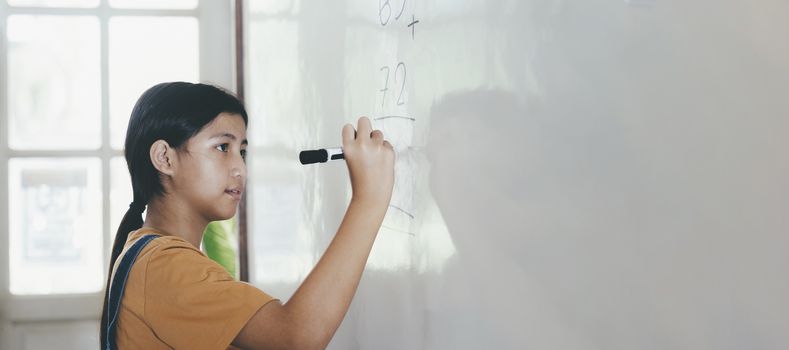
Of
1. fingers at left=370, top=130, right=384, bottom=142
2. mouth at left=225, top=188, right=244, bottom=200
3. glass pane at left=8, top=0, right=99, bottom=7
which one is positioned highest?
glass pane at left=8, top=0, right=99, bottom=7

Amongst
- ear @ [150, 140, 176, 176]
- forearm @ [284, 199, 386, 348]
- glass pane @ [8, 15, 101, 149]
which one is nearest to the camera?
forearm @ [284, 199, 386, 348]

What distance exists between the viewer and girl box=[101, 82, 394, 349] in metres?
0.58

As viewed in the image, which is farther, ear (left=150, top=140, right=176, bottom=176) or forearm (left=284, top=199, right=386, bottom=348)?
ear (left=150, top=140, right=176, bottom=176)

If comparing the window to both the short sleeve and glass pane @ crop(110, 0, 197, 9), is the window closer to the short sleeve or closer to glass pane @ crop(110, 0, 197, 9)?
glass pane @ crop(110, 0, 197, 9)

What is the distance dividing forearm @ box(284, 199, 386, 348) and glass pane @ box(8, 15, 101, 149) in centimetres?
168

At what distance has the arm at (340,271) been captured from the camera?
0.57 meters

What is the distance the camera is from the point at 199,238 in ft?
2.73

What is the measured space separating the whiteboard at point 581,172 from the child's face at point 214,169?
138 mm

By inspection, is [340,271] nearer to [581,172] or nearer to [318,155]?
[318,155]

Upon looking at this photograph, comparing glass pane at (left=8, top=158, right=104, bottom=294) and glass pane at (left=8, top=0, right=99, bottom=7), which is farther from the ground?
glass pane at (left=8, top=0, right=99, bottom=7)

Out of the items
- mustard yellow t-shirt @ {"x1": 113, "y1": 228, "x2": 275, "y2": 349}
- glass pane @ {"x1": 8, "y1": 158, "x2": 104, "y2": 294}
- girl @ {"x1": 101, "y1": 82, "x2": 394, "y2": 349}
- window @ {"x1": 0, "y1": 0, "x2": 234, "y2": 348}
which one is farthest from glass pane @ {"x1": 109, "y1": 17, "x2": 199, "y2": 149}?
mustard yellow t-shirt @ {"x1": 113, "y1": 228, "x2": 275, "y2": 349}

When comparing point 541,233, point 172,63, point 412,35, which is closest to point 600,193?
point 541,233

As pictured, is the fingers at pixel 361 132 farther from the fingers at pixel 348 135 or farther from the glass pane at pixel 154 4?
the glass pane at pixel 154 4

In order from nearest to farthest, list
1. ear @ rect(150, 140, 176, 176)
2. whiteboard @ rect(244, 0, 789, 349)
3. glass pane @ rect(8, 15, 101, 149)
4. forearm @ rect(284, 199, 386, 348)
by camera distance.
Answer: whiteboard @ rect(244, 0, 789, 349)
forearm @ rect(284, 199, 386, 348)
ear @ rect(150, 140, 176, 176)
glass pane @ rect(8, 15, 101, 149)
